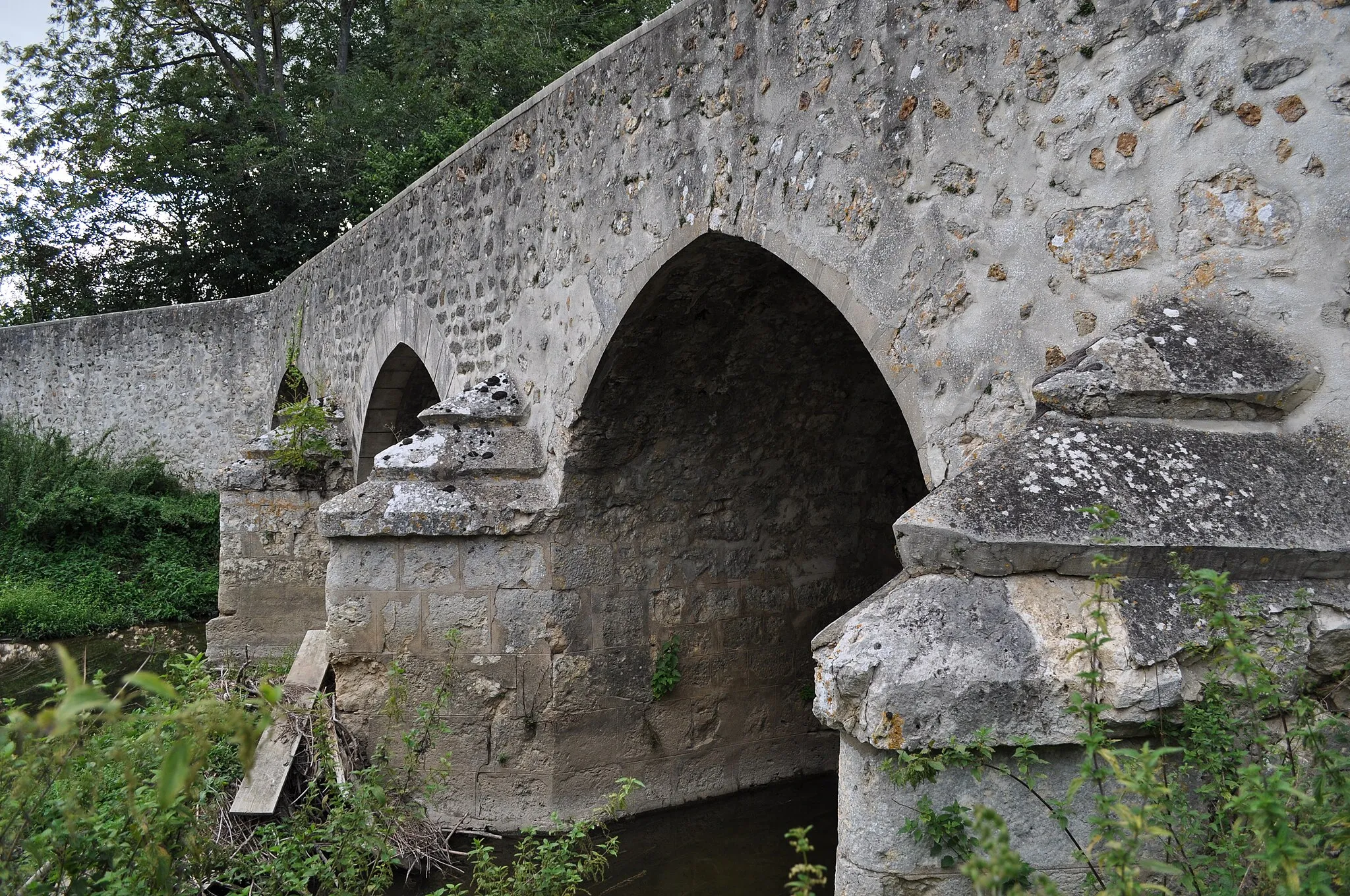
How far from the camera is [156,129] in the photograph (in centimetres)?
1861

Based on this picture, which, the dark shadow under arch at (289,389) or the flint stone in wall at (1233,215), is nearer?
the flint stone in wall at (1233,215)

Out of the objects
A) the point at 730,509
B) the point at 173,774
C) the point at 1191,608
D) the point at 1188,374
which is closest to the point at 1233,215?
the point at 1188,374

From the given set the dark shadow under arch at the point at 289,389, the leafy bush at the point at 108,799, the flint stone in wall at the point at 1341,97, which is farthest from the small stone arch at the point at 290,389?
the flint stone in wall at the point at 1341,97

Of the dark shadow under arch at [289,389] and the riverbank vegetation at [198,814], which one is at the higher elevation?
the dark shadow under arch at [289,389]

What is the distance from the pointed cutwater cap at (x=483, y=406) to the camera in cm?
547

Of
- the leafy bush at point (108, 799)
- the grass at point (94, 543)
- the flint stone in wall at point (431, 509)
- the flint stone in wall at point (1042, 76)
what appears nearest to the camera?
the leafy bush at point (108, 799)

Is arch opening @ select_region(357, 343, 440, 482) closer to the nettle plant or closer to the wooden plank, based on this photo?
the wooden plank

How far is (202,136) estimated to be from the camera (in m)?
19.2

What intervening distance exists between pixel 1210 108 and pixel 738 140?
6.23 ft

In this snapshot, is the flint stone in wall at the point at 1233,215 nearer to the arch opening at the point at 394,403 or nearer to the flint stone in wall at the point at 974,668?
the flint stone in wall at the point at 974,668

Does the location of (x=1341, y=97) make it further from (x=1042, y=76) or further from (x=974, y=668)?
(x=974, y=668)

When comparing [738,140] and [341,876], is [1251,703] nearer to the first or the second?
[738,140]

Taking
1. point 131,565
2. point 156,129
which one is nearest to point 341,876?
point 131,565

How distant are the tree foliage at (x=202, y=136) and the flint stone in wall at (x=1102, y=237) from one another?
15.6 meters
